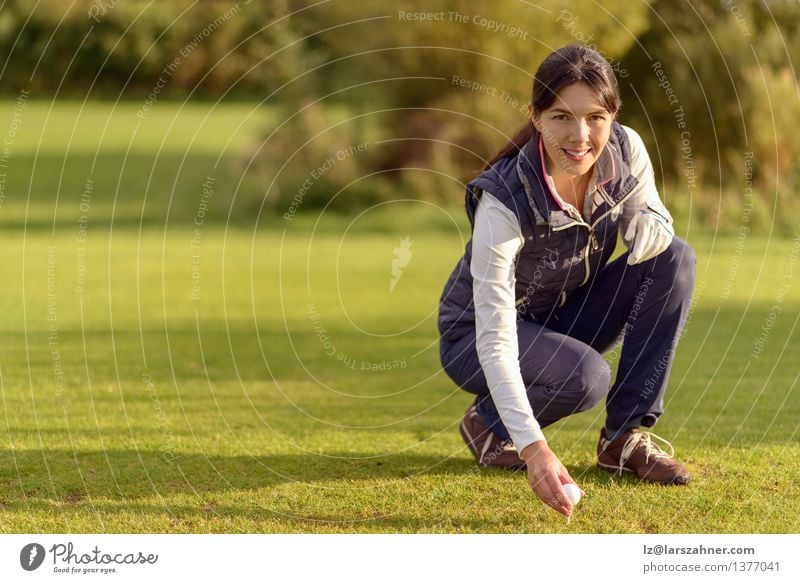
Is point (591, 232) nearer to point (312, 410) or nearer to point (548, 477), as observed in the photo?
point (548, 477)

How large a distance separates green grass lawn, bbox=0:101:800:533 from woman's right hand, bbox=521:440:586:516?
32 cm

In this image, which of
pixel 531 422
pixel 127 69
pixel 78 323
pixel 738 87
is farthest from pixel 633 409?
pixel 127 69

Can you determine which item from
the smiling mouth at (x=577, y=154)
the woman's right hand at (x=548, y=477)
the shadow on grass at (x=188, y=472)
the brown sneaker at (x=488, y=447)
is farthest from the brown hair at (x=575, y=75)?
the shadow on grass at (x=188, y=472)

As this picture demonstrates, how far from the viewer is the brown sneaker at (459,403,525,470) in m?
4.55

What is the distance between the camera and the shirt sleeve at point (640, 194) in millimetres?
4234

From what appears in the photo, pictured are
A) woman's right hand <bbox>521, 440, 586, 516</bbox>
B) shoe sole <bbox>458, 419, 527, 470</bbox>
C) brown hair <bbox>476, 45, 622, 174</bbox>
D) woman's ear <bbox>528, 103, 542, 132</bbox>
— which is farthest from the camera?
shoe sole <bbox>458, 419, 527, 470</bbox>

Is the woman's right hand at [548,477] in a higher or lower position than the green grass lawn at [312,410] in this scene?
→ higher

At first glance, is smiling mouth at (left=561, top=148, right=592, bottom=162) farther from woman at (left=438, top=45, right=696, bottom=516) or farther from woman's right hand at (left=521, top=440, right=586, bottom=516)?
woman's right hand at (left=521, top=440, right=586, bottom=516)

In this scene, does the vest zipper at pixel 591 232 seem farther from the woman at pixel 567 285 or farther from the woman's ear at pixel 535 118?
the woman's ear at pixel 535 118

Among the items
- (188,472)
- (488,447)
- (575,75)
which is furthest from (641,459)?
(188,472)

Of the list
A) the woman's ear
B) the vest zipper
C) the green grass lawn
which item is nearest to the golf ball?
the green grass lawn

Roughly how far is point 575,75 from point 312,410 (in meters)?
2.71

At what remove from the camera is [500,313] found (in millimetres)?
3861

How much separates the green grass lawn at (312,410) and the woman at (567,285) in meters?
0.31
